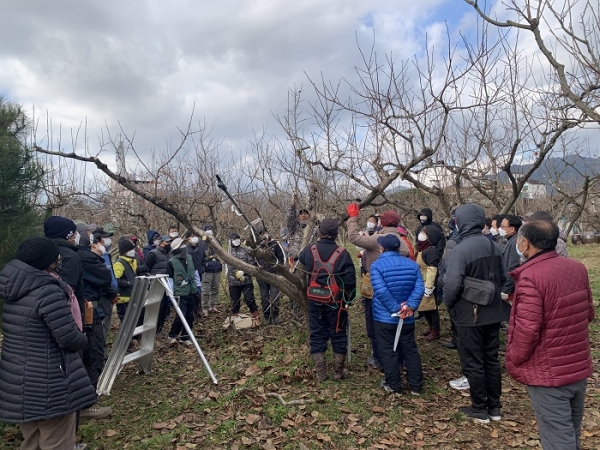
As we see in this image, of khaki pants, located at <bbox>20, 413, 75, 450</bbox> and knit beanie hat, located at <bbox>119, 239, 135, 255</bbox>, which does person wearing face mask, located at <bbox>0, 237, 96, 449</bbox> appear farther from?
knit beanie hat, located at <bbox>119, 239, 135, 255</bbox>

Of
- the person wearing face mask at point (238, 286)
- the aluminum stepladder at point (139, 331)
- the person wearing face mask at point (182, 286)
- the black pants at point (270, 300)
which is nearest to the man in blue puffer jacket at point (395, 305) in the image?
the aluminum stepladder at point (139, 331)

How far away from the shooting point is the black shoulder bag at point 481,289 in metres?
4.13

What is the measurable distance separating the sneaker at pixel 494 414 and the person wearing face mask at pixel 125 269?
508 cm

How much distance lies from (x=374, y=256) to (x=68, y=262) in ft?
11.7

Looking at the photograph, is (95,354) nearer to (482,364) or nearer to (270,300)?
(270,300)

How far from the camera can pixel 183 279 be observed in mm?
7355

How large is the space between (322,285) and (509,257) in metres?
2.42

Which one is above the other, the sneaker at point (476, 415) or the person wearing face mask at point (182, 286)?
the person wearing face mask at point (182, 286)

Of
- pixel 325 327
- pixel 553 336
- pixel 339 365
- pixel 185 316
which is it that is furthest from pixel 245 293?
pixel 553 336

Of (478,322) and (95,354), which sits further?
(95,354)

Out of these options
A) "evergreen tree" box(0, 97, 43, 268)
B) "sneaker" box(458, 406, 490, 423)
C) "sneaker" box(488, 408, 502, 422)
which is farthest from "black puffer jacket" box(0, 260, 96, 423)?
"sneaker" box(488, 408, 502, 422)

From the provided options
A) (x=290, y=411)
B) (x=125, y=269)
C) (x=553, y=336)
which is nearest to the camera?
(x=553, y=336)

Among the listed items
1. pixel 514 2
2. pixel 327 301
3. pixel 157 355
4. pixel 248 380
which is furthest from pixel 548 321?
pixel 157 355

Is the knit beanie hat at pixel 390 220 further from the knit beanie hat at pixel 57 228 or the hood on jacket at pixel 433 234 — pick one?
the knit beanie hat at pixel 57 228
